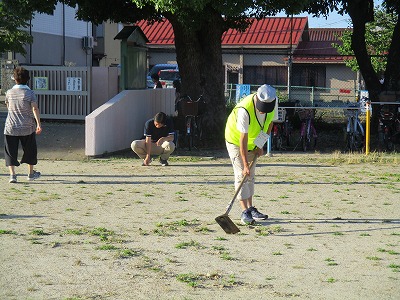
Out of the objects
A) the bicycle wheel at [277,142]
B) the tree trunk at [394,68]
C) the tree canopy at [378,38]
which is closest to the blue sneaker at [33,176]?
the bicycle wheel at [277,142]

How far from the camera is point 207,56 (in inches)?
798

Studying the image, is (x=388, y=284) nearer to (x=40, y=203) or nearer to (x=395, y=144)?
(x=40, y=203)

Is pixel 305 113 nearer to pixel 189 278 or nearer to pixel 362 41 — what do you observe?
pixel 362 41

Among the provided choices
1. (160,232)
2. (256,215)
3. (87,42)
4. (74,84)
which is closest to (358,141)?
(74,84)

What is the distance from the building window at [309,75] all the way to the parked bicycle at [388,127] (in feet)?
63.7

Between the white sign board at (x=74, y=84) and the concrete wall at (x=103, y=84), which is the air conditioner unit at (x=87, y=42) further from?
the concrete wall at (x=103, y=84)

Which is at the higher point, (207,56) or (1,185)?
(207,56)

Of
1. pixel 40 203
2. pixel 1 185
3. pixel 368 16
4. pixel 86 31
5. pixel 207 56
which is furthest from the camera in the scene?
pixel 86 31

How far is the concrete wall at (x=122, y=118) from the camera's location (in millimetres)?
17891

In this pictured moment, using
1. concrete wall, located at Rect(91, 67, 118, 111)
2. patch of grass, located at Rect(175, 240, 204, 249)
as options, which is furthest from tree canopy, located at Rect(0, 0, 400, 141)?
patch of grass, located at Rect(175, 240, 204, 249)

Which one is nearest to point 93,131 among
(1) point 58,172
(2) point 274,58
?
(1) point 58,172

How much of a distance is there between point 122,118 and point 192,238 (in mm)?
10408

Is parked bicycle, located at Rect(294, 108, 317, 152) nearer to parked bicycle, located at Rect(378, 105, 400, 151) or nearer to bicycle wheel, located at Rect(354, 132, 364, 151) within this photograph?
bicycle wheel, located at Rect(354, 132, 364, 151)

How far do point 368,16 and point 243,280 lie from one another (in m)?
17.6
